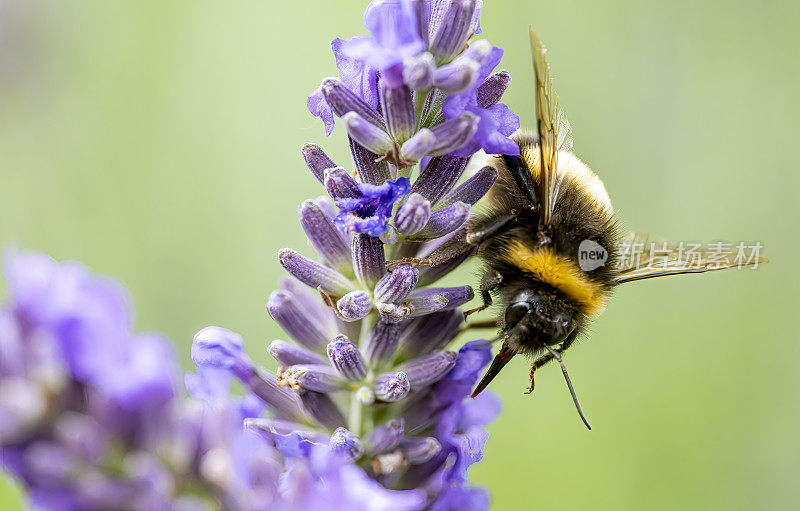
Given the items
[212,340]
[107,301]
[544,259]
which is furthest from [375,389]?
[107,301]

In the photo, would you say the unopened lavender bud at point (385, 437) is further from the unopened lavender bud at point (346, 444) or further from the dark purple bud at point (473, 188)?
the dark purple bud at point (473, 188)

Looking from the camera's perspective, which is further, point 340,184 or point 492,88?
point 492,88

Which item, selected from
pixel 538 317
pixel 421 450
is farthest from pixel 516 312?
pixel 421 450

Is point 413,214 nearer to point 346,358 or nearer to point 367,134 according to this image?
point 367,134

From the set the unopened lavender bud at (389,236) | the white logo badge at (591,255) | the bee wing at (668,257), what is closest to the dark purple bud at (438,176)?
the unopened lavender bud at (389,236)

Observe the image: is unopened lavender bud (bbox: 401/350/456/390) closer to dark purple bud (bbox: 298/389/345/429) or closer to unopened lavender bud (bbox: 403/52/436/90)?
dark purple bud (bbox: 298/389/345/429)

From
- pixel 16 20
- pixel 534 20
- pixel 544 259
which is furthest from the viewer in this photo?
pixel 534 20

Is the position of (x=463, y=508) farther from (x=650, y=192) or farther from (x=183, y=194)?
(x=650, y=192)
